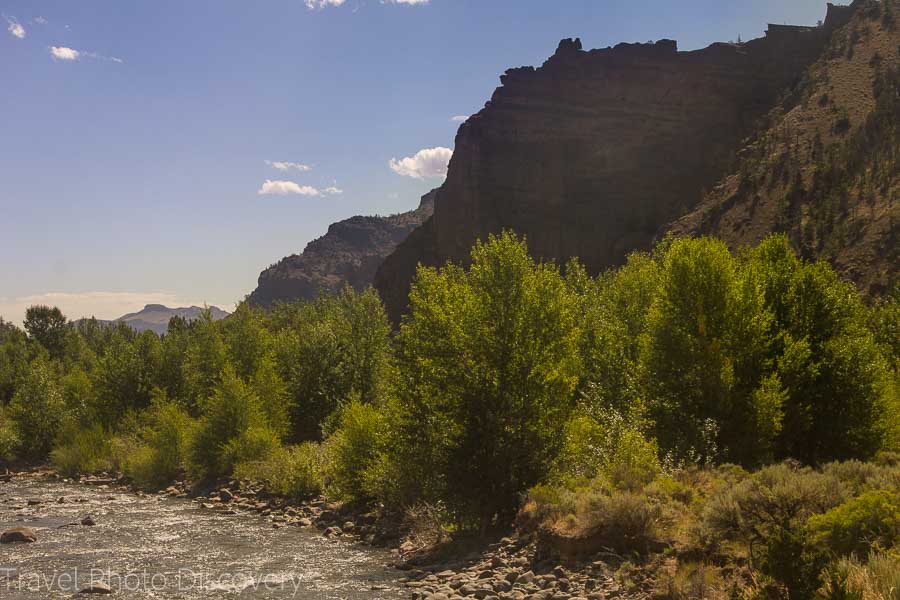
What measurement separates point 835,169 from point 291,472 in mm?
62733

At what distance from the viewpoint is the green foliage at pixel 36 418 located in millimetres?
48281

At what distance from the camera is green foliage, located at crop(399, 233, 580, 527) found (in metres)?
22.1

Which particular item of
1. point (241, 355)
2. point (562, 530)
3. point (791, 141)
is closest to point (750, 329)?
point (562, 530)

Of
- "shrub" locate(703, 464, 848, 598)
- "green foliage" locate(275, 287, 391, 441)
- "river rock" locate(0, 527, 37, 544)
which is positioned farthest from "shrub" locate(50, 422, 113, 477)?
"shrub" locate(703, 464, 848, 598)

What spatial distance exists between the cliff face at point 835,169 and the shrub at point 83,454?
186 ft

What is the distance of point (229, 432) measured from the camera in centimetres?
3838

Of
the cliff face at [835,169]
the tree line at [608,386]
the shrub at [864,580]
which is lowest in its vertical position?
the shrub at [864,580]

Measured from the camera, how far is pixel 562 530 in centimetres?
1767

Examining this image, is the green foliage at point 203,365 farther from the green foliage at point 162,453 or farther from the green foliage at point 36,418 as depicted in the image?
the green foliage at point 36,418

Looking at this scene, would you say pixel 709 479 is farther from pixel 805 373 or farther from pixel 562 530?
pixel 805 373

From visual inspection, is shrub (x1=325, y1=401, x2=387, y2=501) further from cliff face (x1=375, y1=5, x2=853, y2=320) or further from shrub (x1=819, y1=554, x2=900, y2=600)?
cliff face (x1=375, y1=5, x2=853, y2=320)

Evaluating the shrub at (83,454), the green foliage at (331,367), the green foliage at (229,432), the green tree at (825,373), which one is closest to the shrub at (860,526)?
the green tree at (825,373)

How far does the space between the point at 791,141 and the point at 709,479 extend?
256 feet

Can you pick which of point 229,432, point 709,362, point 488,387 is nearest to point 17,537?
point 229,432
